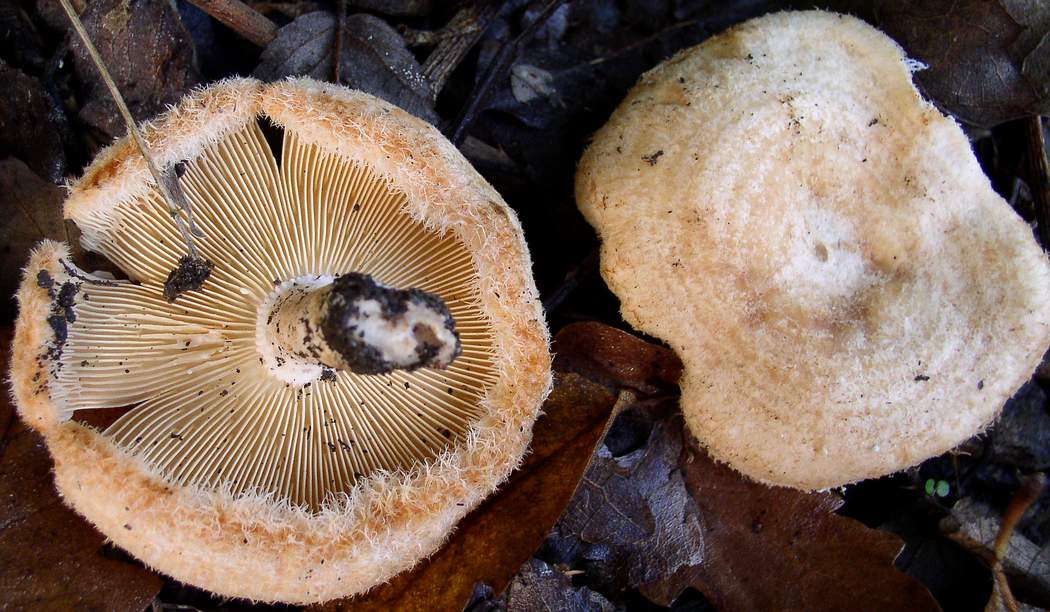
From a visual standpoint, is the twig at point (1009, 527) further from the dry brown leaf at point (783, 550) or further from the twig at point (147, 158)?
the twig at point (147, 158)

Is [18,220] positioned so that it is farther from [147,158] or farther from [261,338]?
[261,338]

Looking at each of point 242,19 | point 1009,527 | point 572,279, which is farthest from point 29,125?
point 1009,527

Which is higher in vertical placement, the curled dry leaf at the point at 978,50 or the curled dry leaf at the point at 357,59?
the curled dry leaf at the point at 357,59

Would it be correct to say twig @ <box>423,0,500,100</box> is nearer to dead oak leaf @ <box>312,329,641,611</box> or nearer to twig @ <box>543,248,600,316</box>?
twig @ <box>543,248,600,316</box>

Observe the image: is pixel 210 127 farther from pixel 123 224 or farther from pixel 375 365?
pixel 375 365

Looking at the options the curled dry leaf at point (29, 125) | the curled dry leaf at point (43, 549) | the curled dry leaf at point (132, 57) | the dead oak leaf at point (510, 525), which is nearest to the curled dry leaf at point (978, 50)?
the dead oak leaf at point (510, 525)

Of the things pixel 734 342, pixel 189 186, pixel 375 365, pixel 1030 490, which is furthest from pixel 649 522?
pixel 189 186

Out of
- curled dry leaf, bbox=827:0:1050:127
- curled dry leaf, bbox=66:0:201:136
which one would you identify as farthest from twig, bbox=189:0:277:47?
curled dry leaf, bbox=827:0:1050:127
